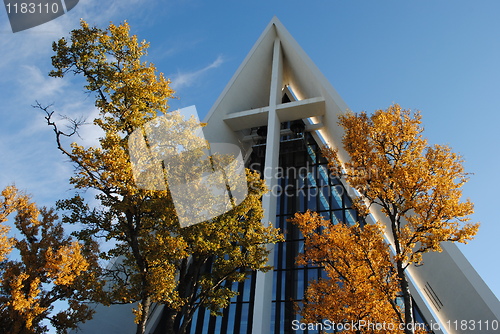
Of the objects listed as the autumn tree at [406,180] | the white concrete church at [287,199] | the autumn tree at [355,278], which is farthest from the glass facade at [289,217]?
the autumn tree at [406,180]

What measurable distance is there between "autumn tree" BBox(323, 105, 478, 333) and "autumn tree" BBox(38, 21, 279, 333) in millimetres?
2596

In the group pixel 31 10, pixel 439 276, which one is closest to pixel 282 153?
pixel 439 276

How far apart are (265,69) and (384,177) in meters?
13.5

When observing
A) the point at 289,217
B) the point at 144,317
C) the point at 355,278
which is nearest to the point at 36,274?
the point at 144,317

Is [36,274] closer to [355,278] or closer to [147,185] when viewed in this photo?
[147,185]

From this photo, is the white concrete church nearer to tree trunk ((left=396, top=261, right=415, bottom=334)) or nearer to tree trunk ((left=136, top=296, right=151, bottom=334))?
tree trunk ((left=396, top=261, right=415, bottom=334))

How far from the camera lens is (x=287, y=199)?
17.7m

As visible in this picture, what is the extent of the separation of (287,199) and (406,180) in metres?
11.2

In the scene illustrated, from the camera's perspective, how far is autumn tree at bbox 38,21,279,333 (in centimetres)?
671

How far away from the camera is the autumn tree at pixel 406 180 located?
20.6 feet

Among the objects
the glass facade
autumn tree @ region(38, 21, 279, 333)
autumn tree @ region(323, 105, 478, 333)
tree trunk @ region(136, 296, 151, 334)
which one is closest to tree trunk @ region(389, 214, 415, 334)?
autumn tree @ region(323, 105, 478, 333)

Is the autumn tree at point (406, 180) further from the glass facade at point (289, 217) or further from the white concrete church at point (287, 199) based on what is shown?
the glass facade at point (289, 217)

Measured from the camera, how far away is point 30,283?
846 cm

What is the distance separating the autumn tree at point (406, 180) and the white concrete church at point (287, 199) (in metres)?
3.61
